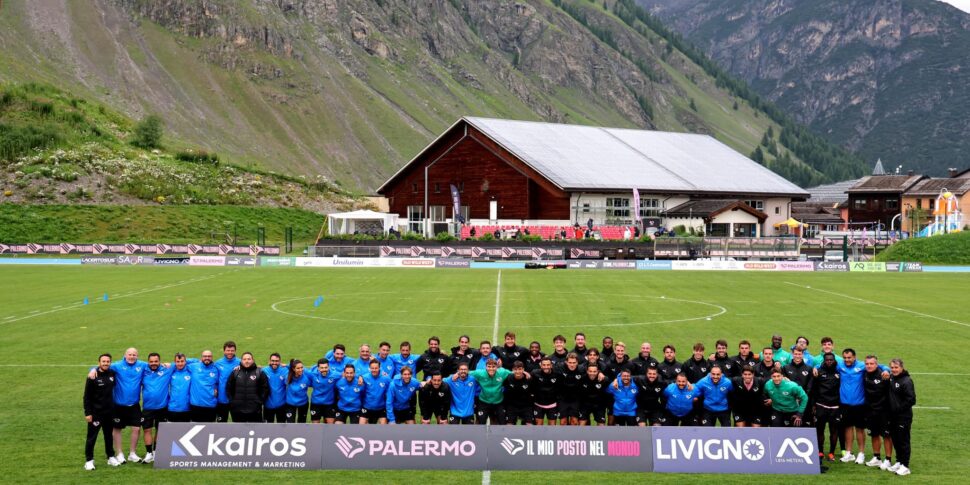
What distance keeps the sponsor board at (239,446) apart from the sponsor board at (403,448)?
12.4 inches

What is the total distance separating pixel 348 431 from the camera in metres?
16.2

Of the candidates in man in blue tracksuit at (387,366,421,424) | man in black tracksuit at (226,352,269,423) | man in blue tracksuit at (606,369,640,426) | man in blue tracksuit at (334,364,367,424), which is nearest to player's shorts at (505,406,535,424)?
man in blue tracksuit at (606,369,640,426)

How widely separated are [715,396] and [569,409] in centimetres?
270

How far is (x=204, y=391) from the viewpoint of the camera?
1680cm

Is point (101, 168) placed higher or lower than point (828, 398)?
higher

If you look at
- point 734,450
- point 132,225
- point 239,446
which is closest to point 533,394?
point 734,450

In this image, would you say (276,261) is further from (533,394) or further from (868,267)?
(533,394)

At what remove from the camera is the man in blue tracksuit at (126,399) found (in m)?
16.5

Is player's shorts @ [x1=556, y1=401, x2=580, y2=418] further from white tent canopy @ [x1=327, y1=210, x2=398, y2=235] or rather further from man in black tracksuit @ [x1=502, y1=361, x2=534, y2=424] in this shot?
white tent canopy @ [x1=327, y1=210, x2=398, y2=235]

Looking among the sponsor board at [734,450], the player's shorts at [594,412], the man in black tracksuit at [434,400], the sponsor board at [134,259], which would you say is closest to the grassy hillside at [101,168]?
the sponsor board at [134,259]

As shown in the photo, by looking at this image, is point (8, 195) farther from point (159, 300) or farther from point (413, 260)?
point (159, 300)

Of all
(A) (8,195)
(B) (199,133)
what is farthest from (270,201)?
(B) (199,133)

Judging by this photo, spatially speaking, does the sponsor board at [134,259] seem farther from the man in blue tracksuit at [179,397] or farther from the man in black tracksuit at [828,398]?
the man in black tracksuit at [828,398]

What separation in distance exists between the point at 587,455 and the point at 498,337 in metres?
14.6
